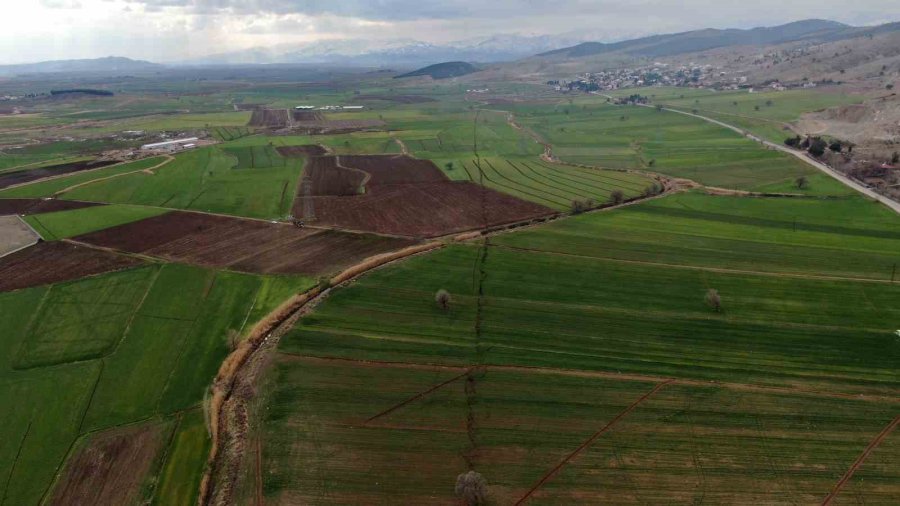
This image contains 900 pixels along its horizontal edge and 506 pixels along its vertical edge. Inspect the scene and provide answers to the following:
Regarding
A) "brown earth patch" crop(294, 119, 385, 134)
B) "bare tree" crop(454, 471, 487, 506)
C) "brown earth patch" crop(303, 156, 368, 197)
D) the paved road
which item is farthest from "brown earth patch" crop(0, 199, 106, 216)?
the paved road

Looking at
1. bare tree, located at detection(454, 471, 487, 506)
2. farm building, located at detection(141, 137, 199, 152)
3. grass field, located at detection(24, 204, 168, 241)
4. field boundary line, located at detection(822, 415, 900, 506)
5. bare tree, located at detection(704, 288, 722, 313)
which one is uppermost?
farm building, located at detection(141, 137, 199, 152)

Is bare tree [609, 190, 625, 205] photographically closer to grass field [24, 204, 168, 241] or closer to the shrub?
the shrub

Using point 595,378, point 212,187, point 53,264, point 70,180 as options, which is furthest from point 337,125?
point 595,378

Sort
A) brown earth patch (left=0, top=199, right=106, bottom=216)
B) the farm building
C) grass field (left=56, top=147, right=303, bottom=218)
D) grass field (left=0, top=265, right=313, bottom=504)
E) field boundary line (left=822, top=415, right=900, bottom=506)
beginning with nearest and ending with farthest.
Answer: field boundary line (left=822, top=415, right=900, bottom=506), grass field (left=0, top=265, right=313, bottom=504), brown earth patch (left=0, top=199, right=106, bottom=216), grass field (left=56, top=147, right=303, bottom=218), the farm building

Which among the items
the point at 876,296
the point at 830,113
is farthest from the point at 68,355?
the point at 830,113

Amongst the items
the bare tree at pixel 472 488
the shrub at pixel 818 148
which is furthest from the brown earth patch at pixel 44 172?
the shrub at pixel 818 148

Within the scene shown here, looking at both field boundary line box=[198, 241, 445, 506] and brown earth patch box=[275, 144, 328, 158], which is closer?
field boundary line box=[198, 241, 445, 506]

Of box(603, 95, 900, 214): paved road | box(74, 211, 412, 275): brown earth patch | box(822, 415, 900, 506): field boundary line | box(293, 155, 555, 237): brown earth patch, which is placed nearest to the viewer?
box(822, 415, 900, 506): field boundary line
